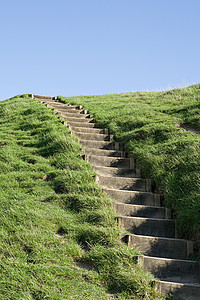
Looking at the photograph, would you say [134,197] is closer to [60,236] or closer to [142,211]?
[142,211]

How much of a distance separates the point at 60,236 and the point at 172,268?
7.13ft

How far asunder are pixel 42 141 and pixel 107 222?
16.6 ft

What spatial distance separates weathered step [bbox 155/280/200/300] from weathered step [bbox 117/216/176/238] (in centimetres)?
152

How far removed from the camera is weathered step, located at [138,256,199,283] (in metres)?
5.90

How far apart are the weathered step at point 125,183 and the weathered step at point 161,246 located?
2.11m

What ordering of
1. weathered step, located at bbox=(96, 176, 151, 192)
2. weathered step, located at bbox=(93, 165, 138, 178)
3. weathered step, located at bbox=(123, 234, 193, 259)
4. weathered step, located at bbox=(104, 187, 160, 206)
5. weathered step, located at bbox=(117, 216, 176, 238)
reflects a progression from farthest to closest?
1. weathered step, located at bbox=(93, 165, 138, 178)
2. weathered step, located at bbox=(96, 176, 151, 192)
3. weathered step, located at bbox=(104, 187, 160, 206)
4. weathered step, located at bbox=(117, 216, 176, 238)
5. weathered step, located at bbox=(123, 234, 193, 259)

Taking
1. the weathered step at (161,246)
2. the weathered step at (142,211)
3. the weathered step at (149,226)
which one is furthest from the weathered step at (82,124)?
the weathered step at (161,246)

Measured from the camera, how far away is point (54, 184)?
26.4ft

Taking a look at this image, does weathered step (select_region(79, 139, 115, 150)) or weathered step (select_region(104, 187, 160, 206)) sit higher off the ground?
weathered step (select_region(79, 139, 115, 150))

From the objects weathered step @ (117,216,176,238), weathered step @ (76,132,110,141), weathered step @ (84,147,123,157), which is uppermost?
weathered step @ (76,132,110,141)

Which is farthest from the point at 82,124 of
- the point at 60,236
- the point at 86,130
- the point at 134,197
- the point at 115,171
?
the point at 60,236

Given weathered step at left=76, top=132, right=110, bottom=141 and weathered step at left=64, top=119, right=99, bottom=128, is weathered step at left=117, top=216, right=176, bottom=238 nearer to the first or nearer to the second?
weathered step at left=76, top=132, right=110, bottom=141

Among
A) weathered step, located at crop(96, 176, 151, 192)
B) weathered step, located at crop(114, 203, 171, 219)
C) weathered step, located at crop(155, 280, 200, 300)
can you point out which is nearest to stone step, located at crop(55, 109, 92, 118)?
weathered step, located at crop(96, 176, 151, 192)

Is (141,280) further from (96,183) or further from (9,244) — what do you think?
(96,183)
